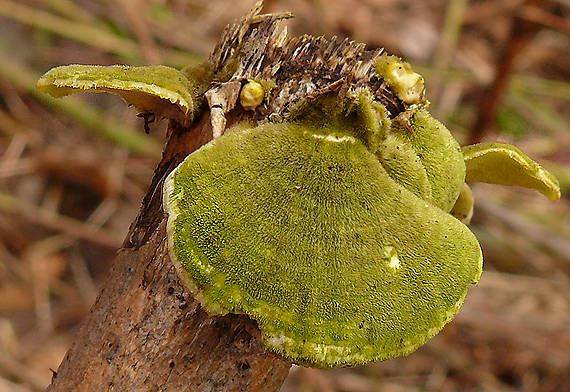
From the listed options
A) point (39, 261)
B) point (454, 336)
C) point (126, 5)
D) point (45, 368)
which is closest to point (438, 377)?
point (454, 336)

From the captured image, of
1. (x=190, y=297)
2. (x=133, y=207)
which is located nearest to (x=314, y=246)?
(x=190, y=297)

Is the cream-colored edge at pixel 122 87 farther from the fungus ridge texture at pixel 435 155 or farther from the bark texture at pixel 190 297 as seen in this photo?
the fungus ridge texture at pixel 435 155

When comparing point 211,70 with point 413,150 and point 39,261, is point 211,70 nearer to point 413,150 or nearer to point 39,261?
point 413,150

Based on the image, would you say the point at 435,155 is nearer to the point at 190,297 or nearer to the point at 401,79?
the point at 401,79

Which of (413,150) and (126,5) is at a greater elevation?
(413,150)

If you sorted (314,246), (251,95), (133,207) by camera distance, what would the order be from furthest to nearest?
1. (133,207)
2. (251,95)
3. (314,246)

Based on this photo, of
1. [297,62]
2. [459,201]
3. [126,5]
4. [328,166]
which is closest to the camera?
[328,166]

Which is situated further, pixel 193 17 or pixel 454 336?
pixel 193 17

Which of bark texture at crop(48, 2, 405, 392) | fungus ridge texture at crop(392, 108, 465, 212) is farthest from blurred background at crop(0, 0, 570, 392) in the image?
fungus ridge texture at crop(392, 108, 465, 212)
